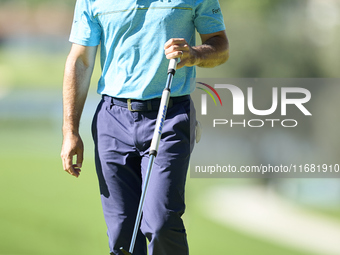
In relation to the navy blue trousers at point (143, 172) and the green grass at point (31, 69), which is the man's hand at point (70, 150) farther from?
the green grass at point (31, 69)

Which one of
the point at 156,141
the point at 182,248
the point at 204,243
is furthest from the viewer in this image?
the point at 204,243

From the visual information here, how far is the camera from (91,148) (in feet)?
10.4

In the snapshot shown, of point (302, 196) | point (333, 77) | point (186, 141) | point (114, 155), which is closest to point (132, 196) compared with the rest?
point (114, 155)

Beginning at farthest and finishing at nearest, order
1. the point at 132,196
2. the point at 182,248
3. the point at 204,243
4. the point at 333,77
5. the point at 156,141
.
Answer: the point at 204,243 < the point at 333,77 < the point at 132,196 < the point at 182,248 < the point at 156,141

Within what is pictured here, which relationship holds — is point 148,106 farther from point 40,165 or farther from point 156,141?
point 40,165

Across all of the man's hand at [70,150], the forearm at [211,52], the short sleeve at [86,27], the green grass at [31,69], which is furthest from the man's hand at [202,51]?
the green grass at [31,69]

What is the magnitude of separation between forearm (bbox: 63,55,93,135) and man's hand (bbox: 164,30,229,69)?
22.3 inches

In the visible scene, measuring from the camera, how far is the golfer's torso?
2029mm

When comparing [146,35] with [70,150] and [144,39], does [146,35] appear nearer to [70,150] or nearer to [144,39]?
[144,39]

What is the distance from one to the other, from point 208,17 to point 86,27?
1.79 feet

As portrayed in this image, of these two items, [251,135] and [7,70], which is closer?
[251,135]

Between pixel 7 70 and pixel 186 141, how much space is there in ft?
5.65

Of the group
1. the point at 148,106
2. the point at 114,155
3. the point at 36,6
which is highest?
the point at 36,6

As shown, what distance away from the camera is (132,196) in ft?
7.02
